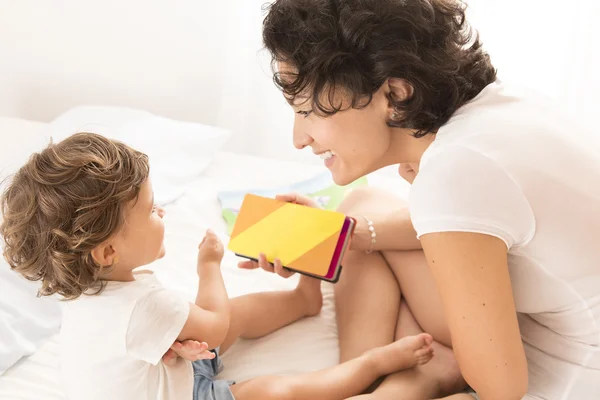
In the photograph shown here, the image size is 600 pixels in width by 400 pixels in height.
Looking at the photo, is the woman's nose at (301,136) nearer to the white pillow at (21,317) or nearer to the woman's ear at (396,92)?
the woman's ear at (396,92)

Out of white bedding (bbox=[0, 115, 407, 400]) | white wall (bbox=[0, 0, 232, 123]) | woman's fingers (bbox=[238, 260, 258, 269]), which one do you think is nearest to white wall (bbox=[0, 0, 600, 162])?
white wall (bbox=[0, 0, 232, 123])

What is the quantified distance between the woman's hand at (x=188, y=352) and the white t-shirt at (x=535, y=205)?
35cm

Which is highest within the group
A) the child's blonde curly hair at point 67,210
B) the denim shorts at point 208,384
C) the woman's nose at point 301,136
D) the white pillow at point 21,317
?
the woman's nose at point 301,136

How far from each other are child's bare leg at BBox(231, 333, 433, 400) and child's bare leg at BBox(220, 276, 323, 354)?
14 cm

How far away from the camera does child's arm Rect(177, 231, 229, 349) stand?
3.59 ft

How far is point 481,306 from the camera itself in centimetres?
95

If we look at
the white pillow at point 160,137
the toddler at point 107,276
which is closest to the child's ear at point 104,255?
the toddler at point 107,276

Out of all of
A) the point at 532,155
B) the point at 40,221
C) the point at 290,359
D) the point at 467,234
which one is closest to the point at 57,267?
the point at 40,221

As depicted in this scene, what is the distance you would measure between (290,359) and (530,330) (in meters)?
0.41

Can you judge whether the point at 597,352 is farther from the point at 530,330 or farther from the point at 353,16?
the point at 353,16

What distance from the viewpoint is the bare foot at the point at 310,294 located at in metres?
1.35

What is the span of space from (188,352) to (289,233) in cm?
37

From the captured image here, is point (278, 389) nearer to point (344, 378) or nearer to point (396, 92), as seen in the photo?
point (344, 378)

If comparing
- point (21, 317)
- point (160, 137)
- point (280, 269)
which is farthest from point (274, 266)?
point (160, 137)
